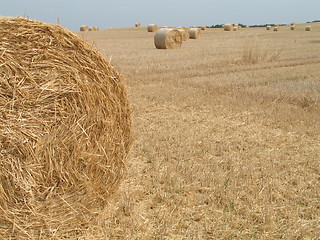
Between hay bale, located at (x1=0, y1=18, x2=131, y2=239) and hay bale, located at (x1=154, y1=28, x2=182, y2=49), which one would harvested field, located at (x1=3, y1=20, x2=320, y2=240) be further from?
hay bale, located at (x1=154, y1=28, x2=182, y2=49)

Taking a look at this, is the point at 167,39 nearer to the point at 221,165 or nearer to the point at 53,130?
the point at 221,165

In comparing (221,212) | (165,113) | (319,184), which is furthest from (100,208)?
(165,113)

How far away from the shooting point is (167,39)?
19.0 m

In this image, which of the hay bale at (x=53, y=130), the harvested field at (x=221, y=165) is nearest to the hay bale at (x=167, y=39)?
the harvested field at (x=221, y=165)

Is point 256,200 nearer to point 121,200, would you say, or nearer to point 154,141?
point 121,200

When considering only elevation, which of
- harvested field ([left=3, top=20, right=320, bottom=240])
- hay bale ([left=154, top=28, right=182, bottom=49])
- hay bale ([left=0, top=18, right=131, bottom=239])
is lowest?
harvested field ([left=3, top=20, right=320, bottom=240])

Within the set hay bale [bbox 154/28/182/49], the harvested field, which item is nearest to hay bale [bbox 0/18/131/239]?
the harvested field

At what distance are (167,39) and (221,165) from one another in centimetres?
1559

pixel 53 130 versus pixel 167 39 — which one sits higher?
pixel 167 39

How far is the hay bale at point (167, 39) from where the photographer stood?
1892cm

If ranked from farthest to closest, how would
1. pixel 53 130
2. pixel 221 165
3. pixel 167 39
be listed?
pixel 167 39
pixel 221 165
pixel 53 130

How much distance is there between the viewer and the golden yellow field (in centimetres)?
301

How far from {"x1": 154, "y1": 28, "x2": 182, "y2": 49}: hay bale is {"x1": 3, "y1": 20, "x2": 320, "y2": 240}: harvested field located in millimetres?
10570

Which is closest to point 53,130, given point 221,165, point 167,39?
point 221,165
